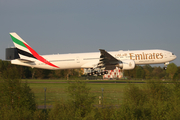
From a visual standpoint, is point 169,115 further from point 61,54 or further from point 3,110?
point 61,54

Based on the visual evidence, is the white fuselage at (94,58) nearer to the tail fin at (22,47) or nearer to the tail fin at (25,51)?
the tail fin at (25,51)

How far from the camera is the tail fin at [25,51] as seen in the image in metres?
41.6

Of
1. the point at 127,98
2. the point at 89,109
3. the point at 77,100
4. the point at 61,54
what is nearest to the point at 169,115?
the point at 127,98

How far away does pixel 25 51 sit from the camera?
42312 millimetres

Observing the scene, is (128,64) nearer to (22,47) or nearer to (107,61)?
(107,61)

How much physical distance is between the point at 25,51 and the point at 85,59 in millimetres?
13137

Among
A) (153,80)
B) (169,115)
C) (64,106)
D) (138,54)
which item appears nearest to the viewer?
(169,115)

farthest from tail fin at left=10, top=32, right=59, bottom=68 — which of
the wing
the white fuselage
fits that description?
the wing

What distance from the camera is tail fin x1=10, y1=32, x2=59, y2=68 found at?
41.6 meters

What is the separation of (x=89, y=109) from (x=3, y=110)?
7.05 metres

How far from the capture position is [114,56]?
42781mm

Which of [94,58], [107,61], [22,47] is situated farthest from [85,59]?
[22,47]

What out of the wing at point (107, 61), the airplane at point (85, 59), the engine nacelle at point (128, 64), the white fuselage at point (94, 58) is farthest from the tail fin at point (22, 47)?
the engine nacelle at point (128, 64)

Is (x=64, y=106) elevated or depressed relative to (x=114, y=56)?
depressed
